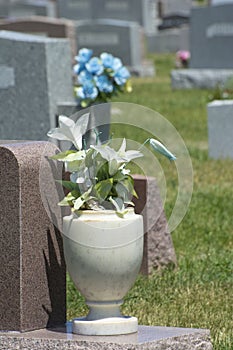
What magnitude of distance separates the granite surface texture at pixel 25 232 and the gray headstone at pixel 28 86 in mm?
5129

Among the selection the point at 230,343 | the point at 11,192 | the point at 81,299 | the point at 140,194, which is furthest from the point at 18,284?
the point at 140,194

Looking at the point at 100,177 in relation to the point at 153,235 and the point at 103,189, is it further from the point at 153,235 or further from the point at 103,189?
the point at 153,235

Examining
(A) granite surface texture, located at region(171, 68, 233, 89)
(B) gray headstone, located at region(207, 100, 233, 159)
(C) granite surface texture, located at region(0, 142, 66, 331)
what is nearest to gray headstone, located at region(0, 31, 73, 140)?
(B) gray headstone, located at region(207, 100, 233, 159)

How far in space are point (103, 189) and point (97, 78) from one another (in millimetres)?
5265

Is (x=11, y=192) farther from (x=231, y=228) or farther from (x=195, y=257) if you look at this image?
Answer: (x=231, y=228)

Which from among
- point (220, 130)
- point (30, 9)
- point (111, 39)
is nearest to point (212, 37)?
point (111, 39)

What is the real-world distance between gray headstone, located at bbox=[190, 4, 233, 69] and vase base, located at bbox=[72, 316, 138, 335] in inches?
592

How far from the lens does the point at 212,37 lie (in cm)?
1908

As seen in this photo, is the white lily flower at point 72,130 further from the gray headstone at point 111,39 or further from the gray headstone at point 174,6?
the gray headstone at point 174,6

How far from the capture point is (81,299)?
5.76 m

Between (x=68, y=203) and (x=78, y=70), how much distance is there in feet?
17.3

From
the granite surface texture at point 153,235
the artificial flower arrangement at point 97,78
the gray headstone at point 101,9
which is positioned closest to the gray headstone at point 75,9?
the gray headstone at point 101,9

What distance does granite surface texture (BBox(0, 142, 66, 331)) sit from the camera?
4117 millimetres

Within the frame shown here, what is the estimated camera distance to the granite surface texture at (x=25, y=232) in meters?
4.12
